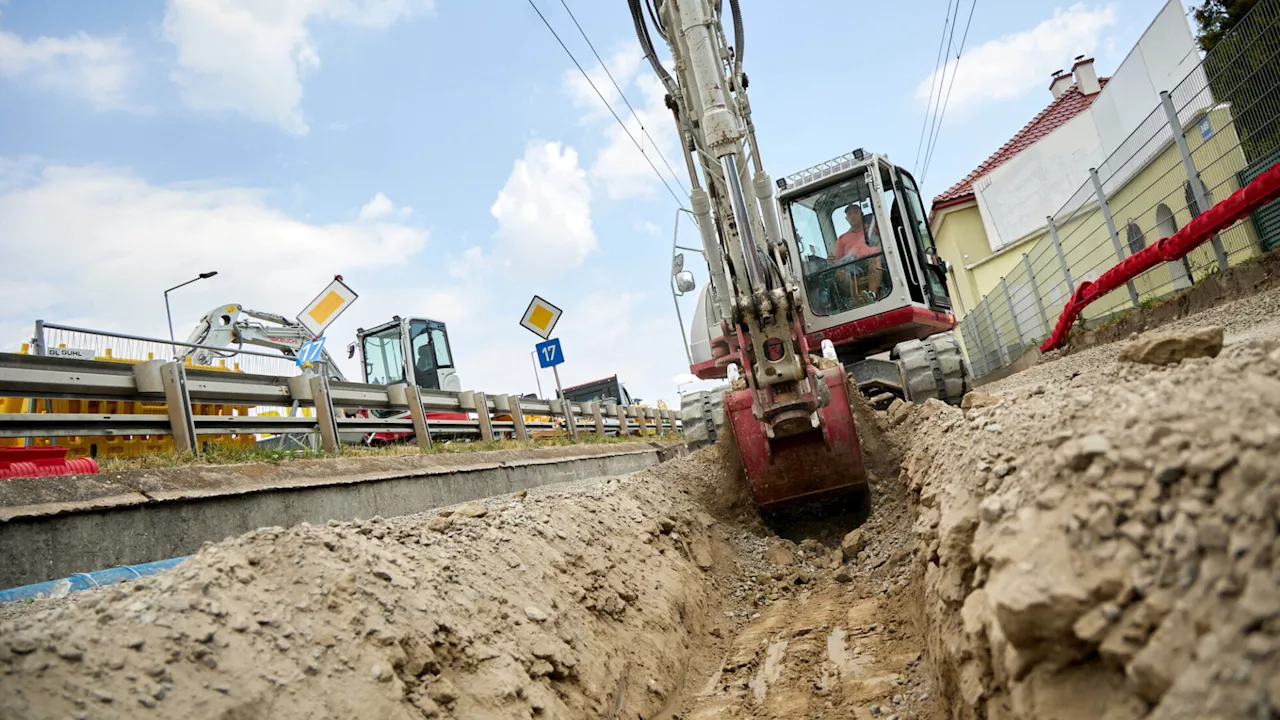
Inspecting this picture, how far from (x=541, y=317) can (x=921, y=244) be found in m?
6.78

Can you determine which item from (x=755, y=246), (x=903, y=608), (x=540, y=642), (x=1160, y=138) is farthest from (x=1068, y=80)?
(x=540, y=642)

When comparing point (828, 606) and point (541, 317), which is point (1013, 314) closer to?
point (541, 317)

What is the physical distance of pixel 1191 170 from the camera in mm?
7918

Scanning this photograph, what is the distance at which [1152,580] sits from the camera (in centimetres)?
188

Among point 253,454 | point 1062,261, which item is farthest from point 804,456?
point 1062,261

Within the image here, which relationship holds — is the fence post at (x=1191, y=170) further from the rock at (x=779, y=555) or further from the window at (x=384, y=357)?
the window at (x=384, y=357)

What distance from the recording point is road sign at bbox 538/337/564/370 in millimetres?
14906

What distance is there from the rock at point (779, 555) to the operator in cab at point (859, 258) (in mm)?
4190

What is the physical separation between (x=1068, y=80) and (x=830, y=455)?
2765cm

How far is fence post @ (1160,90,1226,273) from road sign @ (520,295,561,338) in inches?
377

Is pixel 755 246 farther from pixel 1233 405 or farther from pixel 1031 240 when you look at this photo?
pixel 1031 240

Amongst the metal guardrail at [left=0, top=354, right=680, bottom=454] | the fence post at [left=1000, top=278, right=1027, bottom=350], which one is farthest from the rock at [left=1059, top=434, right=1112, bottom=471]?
the fence post at [left=1000, top=278, right=1027, bottom=350]

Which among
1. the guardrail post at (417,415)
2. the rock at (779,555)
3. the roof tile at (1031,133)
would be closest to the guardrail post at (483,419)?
the guardrail post at (417,415)

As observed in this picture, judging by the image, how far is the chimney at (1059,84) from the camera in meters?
29.1
